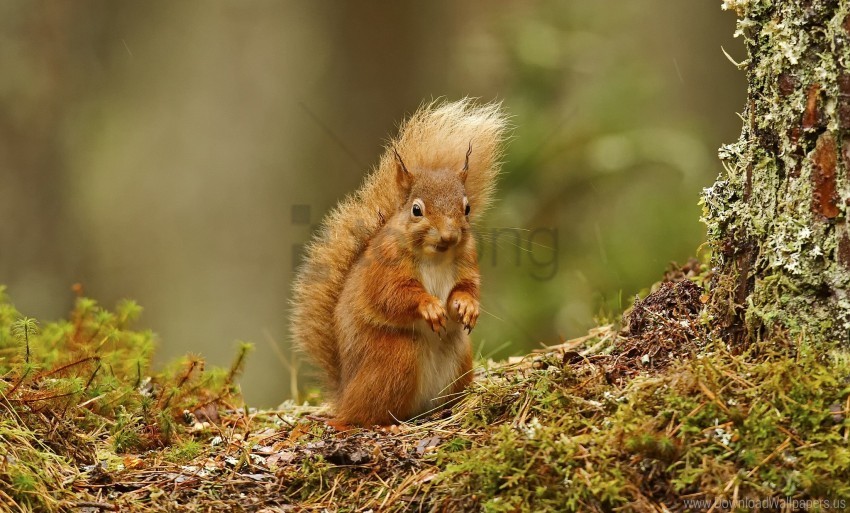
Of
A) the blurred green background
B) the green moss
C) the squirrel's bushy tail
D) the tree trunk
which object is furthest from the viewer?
the blurred green background

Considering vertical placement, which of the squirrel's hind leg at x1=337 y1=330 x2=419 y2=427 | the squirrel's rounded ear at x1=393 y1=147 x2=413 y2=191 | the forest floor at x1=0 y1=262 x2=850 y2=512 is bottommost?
the forest floor at x1=0 y1=262 x2=850 y2=512

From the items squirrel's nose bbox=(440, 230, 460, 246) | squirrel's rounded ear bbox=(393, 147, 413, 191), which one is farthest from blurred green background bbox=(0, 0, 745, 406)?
squirrel's nose bbox=(440, 230, 460, 246)

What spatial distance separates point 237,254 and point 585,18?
340 cm

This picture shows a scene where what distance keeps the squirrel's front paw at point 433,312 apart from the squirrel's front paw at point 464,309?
3.5 inches

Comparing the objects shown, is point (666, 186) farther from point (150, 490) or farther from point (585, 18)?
point (150, 490)

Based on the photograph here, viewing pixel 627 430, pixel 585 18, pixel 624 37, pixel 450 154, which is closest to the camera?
pixel 627 430

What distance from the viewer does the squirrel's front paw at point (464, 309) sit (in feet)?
10.4

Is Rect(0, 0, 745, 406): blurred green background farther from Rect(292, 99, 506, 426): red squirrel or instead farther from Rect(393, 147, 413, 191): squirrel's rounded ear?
Rect(393, 147, 413, 191): squirrel's rounded ear

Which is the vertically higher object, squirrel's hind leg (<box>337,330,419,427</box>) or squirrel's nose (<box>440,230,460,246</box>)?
squirrel's nose (<box>440,230,460,246</box>)

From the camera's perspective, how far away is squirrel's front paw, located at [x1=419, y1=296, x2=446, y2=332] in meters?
3.08

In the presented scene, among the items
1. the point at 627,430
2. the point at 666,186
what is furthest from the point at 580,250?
the point at 627,430

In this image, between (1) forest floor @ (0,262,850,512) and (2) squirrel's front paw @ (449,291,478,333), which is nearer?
(1) forest floor @ (0,262,850,512)

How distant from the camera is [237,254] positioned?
6.97 metres

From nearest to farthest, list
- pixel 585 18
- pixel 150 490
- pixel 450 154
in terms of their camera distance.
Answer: pixel 150 490
pixel 450 154
pixel 585 18
